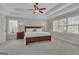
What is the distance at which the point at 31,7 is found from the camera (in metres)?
2.75

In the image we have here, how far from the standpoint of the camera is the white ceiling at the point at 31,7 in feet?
8.80

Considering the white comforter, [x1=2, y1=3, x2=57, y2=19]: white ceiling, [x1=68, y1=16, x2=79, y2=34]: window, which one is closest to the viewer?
[x1=68, y1=16, x2=79, y2=34]: window

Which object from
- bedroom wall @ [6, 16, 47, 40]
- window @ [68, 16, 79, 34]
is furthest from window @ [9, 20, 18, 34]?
window @ [68, 16, 79, 34]

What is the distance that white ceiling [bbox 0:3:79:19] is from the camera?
2.68 meters

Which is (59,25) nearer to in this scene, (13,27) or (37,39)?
(37,39)

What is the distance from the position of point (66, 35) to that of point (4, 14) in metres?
1.66

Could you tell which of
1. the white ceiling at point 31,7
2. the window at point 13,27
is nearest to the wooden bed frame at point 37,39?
the window at point 13,27

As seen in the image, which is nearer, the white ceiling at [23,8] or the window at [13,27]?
the white ceiling at [23,8]

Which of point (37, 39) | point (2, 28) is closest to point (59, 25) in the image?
point (37, 39)

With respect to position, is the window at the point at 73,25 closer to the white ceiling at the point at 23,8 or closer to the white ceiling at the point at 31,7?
the white ceiling at the point at 31,7

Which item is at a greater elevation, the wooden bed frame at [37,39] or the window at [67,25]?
the window at [67,25]

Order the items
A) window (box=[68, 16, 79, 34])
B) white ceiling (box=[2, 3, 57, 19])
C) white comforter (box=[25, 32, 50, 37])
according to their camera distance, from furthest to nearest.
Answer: white comforter (box=[25, 32, 50, 37]), white ceiling (box=[2, 3, 57, 19]), window (box=[68, 16, 79, 34])

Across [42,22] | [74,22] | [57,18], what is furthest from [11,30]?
[74,22]

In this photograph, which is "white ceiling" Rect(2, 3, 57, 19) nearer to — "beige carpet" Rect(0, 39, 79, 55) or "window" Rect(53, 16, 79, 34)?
"window" Rect(53, 16, 79, 34)
